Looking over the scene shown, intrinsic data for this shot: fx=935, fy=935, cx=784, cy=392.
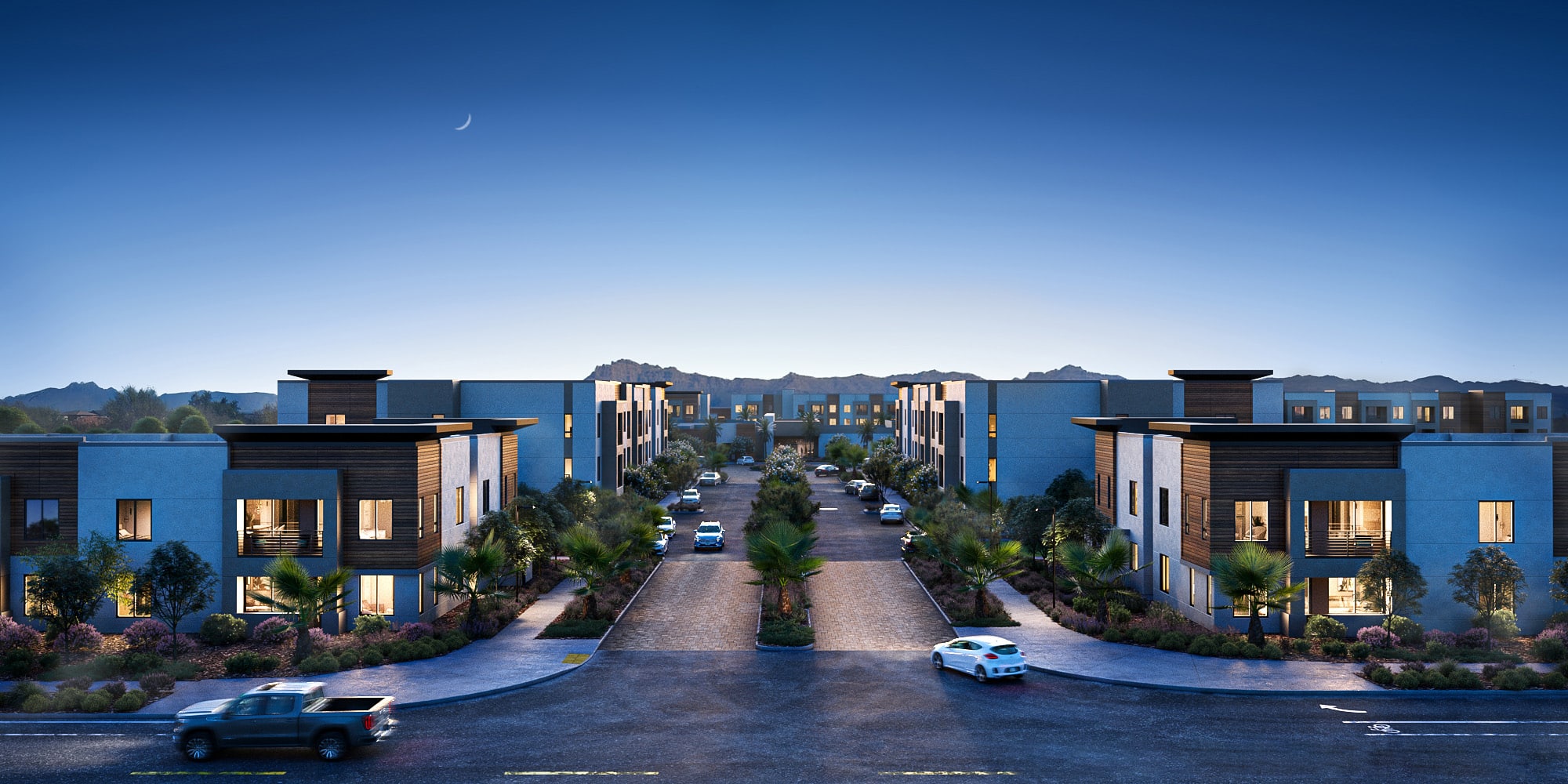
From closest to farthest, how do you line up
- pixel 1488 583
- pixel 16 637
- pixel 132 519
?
1. pixel 16 637
2. pixel 1488 583
3. pixel 132 519

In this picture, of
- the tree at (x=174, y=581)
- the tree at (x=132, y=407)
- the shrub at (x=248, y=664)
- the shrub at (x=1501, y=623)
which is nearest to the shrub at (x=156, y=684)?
the shrub at (x=248, y=664)

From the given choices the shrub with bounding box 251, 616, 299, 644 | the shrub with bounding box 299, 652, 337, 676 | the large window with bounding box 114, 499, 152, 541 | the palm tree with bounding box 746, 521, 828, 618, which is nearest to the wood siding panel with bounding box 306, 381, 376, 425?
the large window with bounding box 114, 499, 152, 541

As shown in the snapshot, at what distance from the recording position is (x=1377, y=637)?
29.3m

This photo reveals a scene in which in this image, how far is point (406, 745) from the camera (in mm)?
20703

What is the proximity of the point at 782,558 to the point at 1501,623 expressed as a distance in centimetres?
2386

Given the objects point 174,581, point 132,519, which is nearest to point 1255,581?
point 174,581

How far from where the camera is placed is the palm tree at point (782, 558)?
3325cm

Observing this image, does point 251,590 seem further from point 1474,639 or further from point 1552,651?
point 1552,651

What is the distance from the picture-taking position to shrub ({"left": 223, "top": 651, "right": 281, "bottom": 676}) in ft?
86.8

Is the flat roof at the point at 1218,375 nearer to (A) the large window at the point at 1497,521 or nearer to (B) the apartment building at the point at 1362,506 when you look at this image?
(B) the apartment building at the point at 1362,506

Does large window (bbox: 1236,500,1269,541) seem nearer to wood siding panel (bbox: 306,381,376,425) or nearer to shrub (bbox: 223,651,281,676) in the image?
shrub (bbox: 223,651,281,676)

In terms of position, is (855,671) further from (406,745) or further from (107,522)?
(107,522)

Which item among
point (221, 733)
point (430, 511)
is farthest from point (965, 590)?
point (221, 733)

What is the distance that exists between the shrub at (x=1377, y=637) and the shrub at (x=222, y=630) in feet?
118
